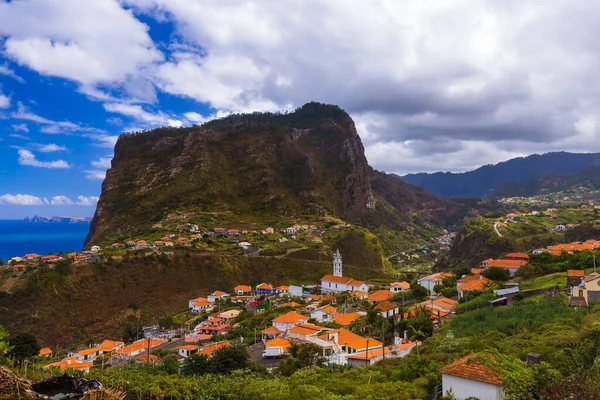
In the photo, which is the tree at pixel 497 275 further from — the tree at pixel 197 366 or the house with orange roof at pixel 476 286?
the tree at pixel 197 366

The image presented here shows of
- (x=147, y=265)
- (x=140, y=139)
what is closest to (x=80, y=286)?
(x=147, y=265)

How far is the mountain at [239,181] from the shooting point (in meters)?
109

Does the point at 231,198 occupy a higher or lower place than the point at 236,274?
higher

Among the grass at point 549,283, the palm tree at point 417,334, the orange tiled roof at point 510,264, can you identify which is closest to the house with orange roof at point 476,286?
the grass at point 549,283

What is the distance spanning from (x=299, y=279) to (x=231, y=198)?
159 feet

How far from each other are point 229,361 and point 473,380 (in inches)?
574

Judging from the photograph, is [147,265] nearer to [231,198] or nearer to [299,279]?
[299,279]

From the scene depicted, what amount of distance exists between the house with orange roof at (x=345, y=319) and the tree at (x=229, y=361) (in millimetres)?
13795

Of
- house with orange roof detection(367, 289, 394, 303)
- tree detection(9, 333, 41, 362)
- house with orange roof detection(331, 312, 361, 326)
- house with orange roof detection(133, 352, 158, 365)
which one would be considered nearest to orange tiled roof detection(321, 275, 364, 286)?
house with orange roof detection(367, 289, 394, 303)

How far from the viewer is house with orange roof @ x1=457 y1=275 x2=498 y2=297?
37.2 metres

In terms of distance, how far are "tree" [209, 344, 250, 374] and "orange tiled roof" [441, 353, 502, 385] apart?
1351cm

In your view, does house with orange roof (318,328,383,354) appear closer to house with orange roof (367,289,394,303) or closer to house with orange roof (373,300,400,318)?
house with orange roof (373,300,400,318)

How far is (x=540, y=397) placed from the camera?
1002 centimetres

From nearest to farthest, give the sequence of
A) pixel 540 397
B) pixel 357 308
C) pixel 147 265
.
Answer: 1. pixel 540 397
2. pixel 357 308
3. pixel 147 265
